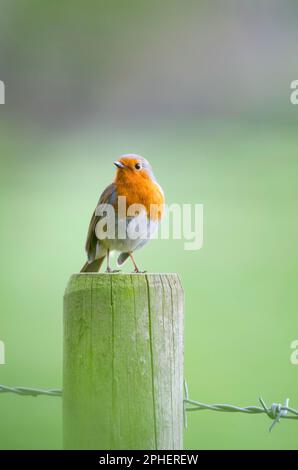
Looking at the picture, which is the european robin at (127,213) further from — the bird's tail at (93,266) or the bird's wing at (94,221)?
the bird's tail at (93,266)

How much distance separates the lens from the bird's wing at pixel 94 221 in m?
3.96

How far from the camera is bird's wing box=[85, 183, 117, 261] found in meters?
3.96

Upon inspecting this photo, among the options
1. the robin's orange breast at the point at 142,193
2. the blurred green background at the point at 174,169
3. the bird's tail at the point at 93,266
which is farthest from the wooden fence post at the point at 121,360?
the bird's tail at the point at 93,266

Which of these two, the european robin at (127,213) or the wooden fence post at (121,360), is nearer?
the wooden fence post at (121,360)

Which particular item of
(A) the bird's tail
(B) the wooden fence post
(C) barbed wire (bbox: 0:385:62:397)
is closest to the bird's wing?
(A) the bird's tail

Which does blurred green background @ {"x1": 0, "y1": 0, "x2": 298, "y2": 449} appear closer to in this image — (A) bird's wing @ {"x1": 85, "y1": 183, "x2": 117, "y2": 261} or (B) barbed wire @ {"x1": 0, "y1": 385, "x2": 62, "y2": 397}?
(A) bird's wing @ {"x1": 85, "y1": 183, "x2": 117, "y2": 261}

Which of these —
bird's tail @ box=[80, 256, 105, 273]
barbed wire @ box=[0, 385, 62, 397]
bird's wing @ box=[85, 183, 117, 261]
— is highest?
bird's wing @ box=[85, 183, 117, 261]

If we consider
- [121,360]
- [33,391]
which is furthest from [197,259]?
[121,360]

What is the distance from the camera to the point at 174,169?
363 inches

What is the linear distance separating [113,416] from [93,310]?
327mm

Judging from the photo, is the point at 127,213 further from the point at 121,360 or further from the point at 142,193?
the point at 121,360

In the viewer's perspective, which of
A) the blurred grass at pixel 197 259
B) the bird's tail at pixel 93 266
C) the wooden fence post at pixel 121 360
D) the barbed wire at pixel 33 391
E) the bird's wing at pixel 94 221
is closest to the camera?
the wooden fence post at pixel 121 360

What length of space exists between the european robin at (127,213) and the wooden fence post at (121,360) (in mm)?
1592

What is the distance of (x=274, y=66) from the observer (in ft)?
47.2
